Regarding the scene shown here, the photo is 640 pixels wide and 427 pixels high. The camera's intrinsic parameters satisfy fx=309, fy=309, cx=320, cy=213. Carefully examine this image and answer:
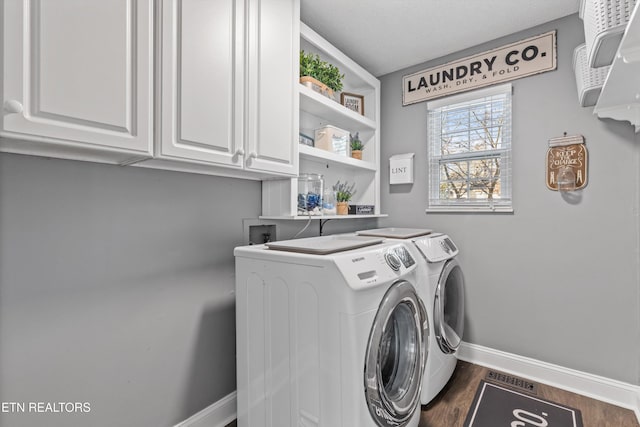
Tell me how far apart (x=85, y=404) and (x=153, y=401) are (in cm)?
29

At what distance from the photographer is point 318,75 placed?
2145mm

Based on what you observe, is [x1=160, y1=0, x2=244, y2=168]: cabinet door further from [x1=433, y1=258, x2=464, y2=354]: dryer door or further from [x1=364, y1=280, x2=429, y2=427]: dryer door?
[x1=433, y1=258, x2=464, y2=354]: dryer door

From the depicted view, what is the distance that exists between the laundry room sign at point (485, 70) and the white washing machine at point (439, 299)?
1.26 metres

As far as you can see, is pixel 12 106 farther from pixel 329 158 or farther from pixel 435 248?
pixel 435 248

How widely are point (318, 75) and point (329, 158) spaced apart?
1.88 ft

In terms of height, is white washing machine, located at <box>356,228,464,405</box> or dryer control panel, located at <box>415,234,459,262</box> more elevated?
dryer control panel, located at <box>415,234,459,262</box>

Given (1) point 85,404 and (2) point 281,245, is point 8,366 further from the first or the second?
(2) point 281,245

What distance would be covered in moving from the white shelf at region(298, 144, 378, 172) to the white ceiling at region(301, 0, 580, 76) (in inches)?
34.9

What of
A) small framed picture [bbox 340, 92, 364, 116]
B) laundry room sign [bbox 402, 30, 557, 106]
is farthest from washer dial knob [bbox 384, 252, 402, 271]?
laundry room sign [bbox 402, 30, 557, 106]

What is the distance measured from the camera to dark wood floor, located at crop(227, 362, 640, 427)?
1.75 metres

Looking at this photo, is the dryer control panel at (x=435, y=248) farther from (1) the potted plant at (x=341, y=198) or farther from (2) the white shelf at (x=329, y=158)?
(2) the white shelf at (x=329, y=158)

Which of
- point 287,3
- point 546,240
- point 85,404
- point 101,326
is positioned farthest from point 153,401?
point 546,240

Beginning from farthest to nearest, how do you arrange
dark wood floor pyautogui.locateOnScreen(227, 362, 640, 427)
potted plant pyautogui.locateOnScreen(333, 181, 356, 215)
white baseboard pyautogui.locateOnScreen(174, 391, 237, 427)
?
potted plant pyautogui.locateOnScreen(333, 181, 356, 215) < dark wood floor pyautogui.locateOnScreen(227, 362, 640, 427) < white baseboard pyautogui.locateOnScreen(174, 391, 237, 427)

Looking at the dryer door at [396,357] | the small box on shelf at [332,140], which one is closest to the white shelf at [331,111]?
the small box on shelf at [332,140]
